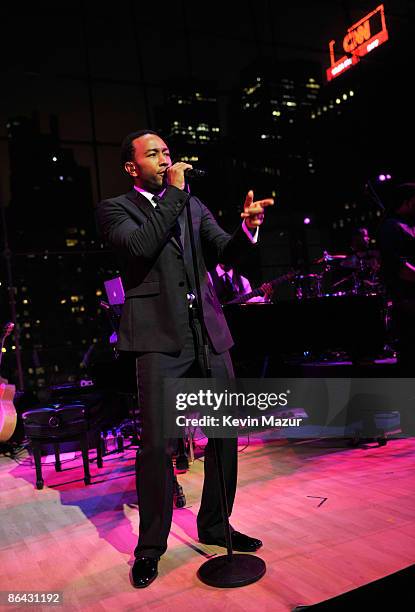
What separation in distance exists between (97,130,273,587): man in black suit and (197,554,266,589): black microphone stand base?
21cm

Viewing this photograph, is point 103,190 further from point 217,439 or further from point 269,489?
point 217,439

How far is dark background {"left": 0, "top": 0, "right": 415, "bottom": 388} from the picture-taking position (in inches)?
322

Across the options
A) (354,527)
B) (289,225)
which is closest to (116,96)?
(289,225)

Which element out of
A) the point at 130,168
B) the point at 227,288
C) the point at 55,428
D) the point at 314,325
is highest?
the point at 130,168

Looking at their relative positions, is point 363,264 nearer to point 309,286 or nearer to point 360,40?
point 309,286

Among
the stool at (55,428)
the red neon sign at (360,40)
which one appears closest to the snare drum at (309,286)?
the stool at (55,428)

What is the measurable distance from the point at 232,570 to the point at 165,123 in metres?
8.44

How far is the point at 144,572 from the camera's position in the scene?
85.5 inches

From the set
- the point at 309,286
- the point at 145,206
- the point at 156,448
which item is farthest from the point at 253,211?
the point at 309,286

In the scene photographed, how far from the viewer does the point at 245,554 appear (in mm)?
2307

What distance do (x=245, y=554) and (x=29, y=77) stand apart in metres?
8.33

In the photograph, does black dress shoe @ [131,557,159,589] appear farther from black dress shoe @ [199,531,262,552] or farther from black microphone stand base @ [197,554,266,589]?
black dress shoe @ [199,531,262,552]

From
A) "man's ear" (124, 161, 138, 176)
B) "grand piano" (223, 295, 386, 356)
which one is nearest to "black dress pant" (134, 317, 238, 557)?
"man's ear" (124, 161, 138, 176)

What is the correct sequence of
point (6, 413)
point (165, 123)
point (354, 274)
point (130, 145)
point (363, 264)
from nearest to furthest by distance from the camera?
point (130, 145)
point (6, 413)
point (363, 264)
point (354, 274)
point (165, 123)
